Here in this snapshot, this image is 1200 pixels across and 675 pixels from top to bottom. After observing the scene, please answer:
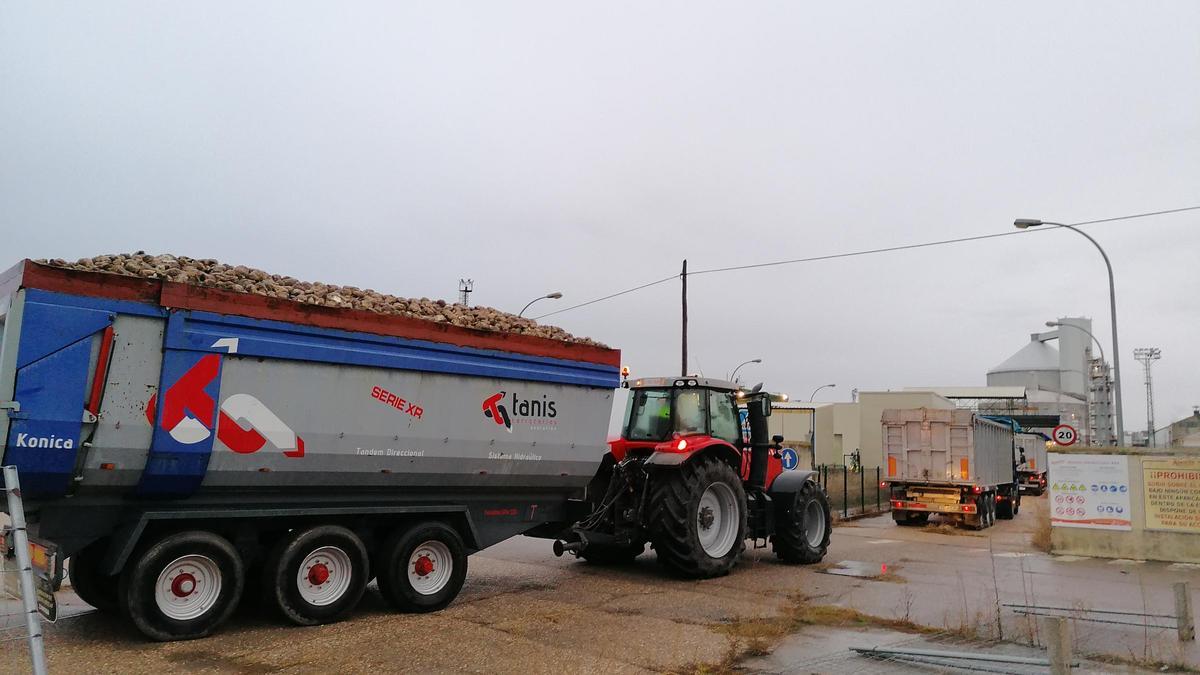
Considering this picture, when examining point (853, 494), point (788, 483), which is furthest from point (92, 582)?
point (853, 494)

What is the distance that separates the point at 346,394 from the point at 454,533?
185cm

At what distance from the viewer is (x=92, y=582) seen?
723 cm

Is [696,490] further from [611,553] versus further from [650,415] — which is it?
[611,553]

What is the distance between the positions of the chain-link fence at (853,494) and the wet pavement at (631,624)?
26.2 feet

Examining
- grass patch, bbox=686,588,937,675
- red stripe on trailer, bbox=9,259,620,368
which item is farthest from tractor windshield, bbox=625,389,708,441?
grass patch, bbox=686,588,937,675

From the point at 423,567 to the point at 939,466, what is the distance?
572 inches

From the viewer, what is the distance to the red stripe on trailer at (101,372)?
6.19 m

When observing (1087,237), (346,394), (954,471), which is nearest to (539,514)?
(346,394)

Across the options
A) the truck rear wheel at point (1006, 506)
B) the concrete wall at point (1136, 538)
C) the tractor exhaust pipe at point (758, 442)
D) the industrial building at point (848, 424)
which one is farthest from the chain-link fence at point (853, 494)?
the industrial building at point (848, 424)

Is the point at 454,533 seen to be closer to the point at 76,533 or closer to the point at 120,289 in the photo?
the point at 76,533

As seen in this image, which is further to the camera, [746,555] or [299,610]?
[746,555]

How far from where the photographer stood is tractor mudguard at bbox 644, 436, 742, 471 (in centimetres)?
1023

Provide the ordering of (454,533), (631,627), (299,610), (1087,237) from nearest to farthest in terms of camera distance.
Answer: (299,610) → (631,627) → (454,533) → (1087,237)

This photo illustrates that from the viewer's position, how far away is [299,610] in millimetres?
7227
